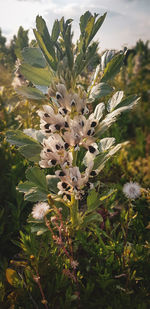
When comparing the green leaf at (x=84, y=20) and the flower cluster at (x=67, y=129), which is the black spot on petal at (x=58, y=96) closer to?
the flower cluster at (x=67, y=129)

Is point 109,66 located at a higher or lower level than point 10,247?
higher

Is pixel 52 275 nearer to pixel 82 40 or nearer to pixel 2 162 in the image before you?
pixel 2 162

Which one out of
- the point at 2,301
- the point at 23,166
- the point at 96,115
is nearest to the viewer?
the point at 96,115

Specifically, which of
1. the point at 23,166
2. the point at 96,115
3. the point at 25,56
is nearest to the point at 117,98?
the point at 96,115

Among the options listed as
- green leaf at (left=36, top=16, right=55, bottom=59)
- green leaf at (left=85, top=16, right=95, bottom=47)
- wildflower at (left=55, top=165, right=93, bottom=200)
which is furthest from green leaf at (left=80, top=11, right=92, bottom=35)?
wildflower at (left=55, top=165, right=93, bottom=200)

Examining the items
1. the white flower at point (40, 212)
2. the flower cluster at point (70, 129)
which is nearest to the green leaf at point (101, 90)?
the flower cluster at point (70, 129)

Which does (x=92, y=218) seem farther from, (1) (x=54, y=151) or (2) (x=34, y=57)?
(2) (x=34, y=57)
